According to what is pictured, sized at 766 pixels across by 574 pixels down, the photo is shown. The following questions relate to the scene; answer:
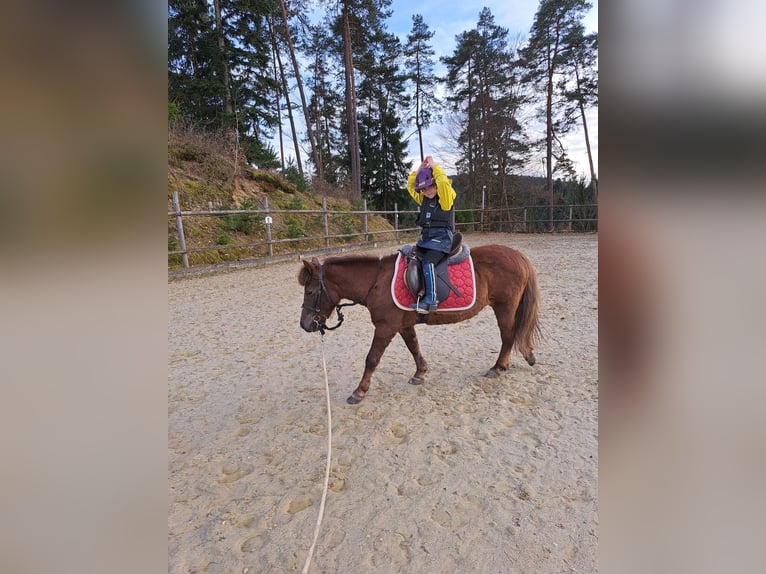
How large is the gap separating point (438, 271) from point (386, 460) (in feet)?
4.96

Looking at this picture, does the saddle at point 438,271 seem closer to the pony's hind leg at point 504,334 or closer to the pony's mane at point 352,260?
the pony's mane at point 352,260

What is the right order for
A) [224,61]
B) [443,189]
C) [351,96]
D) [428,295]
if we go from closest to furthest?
[428,295] → [443,189] → [224,61] → [351,96]

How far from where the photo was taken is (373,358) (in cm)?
313

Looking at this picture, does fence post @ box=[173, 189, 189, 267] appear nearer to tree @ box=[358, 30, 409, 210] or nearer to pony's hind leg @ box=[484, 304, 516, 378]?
pony's hind leg @ box=[484, 304, 516, 378]

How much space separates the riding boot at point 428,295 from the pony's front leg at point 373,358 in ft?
1.06

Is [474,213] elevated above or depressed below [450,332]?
above

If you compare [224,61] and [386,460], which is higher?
[224,61]

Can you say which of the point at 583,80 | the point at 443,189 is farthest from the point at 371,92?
the point at 443,189

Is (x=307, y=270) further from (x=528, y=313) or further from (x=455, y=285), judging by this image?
(x=528, y=313)

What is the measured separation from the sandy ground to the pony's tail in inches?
12.9

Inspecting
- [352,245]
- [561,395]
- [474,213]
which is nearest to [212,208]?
[352,245]
